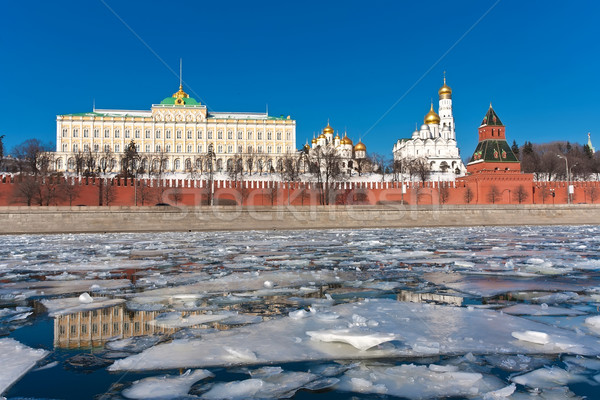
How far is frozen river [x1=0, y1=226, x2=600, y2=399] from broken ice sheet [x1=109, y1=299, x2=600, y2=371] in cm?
1

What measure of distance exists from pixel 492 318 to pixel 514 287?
74.8 inches

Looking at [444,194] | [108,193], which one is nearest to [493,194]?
[444,194]

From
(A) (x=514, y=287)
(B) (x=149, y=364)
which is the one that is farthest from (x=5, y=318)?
(A) (x=514, y=287)

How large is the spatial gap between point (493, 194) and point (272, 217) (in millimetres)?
21718

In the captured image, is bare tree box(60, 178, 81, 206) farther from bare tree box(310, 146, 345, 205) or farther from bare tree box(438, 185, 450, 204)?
bare tree box(438, 185, 450, 204)

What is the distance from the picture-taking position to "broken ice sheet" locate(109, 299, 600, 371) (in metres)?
3.01

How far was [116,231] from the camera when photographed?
22.9 m

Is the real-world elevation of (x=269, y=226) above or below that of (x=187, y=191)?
below

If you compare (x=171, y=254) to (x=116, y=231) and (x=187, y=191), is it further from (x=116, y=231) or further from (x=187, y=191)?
(x=187, y=191)

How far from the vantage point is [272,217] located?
2519 cm

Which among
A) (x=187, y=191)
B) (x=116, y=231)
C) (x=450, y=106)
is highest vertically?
(x=450, y=106)

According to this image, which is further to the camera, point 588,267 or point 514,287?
point 588,267

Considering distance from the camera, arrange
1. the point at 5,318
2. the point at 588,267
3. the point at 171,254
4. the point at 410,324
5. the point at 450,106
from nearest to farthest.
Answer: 1. the point at 410,324
2. the point at 5,318
3. the point at 588,267
4. the point at 171,254
5. the point at 450,106

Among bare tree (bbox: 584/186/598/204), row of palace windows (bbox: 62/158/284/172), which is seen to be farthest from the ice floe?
row of palace windows (bbox: 62/158/284/172)
